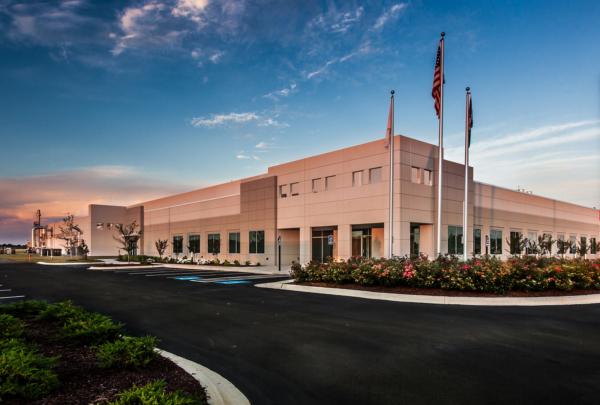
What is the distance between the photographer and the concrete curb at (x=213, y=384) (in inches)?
194

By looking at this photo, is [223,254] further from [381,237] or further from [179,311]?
[179,311]

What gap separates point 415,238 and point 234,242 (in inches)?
814

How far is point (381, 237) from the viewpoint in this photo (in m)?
29.0

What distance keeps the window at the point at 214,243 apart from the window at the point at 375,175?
867 inches

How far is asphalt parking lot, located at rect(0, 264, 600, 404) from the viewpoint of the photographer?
537 centimetres

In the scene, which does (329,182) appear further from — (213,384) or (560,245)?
(560,245)

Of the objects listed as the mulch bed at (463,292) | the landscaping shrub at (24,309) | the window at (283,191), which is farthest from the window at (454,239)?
the landscaping shrub at (24,309)

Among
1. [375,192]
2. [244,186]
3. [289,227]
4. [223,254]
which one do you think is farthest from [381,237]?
[223,254]

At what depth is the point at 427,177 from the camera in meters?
29.3

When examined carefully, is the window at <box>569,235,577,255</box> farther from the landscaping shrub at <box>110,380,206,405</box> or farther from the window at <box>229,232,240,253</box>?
the landscaping shrub at <box>110,380,206,405</box>

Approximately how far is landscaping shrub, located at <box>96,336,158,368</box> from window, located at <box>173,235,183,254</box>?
4710cm

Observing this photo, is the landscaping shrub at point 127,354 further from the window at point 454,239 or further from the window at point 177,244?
the window at point 177,244

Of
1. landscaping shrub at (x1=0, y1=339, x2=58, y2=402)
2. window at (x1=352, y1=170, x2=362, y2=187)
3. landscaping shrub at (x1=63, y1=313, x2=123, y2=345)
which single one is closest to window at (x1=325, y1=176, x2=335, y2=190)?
window at (x1=352, y1=170, x2=362, y2=187)

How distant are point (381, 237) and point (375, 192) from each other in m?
3.43
